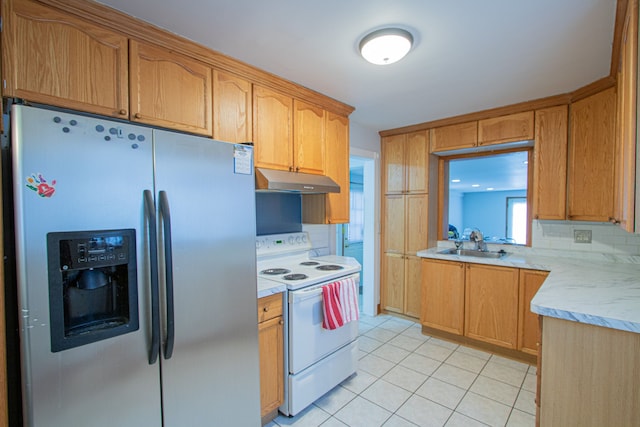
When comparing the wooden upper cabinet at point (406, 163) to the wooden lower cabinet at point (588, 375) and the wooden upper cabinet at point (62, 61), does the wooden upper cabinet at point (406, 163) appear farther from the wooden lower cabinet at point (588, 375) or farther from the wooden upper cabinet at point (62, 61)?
the wooden upper cabinet at point (62, 61)

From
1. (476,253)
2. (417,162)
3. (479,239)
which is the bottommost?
(476,253)

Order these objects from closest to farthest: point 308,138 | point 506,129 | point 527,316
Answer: point 308,138, point 527,316, point 506,129

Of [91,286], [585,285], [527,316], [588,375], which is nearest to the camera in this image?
[91,286]

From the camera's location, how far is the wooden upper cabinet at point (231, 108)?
1.88 metres

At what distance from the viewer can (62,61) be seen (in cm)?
132

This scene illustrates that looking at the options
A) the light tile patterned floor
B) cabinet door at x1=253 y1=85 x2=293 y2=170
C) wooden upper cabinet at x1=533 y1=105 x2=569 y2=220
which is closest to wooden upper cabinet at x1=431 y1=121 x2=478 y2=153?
wooden upper cabinet at x1=533 y1=105 x2=569 y2=220

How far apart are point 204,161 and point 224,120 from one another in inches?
23.3

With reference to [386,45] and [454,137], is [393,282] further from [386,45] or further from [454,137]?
[386,45]

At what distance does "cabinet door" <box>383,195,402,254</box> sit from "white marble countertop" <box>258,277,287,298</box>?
214 cm

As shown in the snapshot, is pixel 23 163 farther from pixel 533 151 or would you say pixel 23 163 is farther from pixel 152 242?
pixel 533 151

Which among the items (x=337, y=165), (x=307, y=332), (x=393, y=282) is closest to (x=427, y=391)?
(x=307, y=332)

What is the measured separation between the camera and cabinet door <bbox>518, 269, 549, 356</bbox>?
2559mm

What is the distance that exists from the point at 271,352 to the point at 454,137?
2.88 meters

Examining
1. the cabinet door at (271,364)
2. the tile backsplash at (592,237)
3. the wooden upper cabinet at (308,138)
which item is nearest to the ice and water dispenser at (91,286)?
the cabinet door at (271,364)
